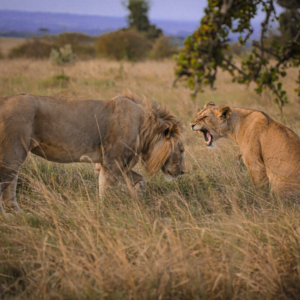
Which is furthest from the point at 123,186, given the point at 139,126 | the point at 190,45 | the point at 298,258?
the point at 190,45

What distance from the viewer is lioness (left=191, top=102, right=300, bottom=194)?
4098 mm

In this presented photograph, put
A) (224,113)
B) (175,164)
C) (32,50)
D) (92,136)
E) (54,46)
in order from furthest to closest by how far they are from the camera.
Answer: (54,46)
(32,50)
(224,113)
(175,164)
(92,136)

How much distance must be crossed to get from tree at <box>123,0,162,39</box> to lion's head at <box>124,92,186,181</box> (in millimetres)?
33545

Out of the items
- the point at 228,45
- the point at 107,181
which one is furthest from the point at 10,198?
the point at 228,45

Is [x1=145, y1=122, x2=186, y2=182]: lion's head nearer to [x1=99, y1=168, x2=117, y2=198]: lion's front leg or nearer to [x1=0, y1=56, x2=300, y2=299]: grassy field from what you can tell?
[x1=0, y1=56, x2=300, y2=299]: grassy field

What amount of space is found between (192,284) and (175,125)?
7.12ft

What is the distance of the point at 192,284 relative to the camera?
8.34 feet

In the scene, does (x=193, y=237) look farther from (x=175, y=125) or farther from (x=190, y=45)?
(x=190, y=45)

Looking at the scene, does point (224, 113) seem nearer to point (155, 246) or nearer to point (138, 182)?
point (138, 182)

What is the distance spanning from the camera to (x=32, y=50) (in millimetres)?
23234

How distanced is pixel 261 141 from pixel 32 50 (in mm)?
21253

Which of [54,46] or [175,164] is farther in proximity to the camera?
[54,46]

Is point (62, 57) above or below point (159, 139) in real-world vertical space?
below

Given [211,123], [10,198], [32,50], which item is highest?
[211,123]
